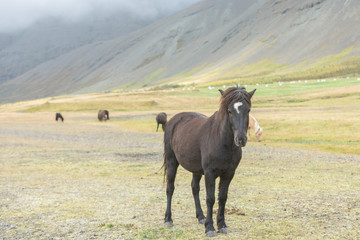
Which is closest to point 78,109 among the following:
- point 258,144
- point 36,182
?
point 258,144

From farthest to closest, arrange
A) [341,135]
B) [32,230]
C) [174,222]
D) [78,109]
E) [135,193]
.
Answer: [78,109] < [341,135] < [135,193] < [174,222] < [32,230]

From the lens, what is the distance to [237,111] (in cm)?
853

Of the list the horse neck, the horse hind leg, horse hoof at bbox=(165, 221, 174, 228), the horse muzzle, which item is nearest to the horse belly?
the horse hind leg

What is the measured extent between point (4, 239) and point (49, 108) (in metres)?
87.9

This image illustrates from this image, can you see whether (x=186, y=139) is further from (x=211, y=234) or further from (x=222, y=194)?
(x=211, y=234)

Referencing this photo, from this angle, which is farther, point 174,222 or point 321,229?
point 174,222

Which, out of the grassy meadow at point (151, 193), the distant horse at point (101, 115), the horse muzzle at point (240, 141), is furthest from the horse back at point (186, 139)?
the distant horse at point (101, 115)

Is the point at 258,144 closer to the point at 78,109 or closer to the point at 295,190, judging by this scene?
the point at 295,190

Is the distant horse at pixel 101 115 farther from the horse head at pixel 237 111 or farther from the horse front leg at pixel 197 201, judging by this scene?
the horse head at pixel 237 111

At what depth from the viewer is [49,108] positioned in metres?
92.5

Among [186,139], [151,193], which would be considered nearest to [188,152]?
[186,139]

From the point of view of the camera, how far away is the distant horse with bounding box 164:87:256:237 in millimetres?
8594

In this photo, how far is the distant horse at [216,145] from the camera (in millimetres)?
8594

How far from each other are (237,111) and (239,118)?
18cm
